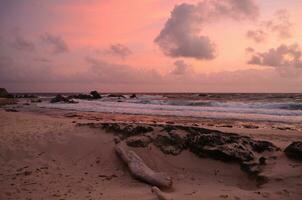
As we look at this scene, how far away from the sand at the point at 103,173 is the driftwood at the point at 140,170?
134mm

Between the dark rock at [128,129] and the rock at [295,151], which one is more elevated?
the dark rock at [128,129]

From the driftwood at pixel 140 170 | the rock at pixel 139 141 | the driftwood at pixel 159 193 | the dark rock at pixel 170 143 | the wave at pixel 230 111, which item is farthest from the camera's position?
the wave at pixel 230 111

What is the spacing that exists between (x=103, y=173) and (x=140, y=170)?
2.86 feet

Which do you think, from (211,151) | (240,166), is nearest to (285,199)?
(240,166)

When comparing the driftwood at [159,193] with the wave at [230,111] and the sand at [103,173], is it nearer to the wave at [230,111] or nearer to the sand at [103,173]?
the sand at [103,173]

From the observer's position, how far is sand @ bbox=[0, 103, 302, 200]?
16.9 feet

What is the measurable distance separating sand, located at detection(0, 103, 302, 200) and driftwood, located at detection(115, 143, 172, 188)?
0.44ft

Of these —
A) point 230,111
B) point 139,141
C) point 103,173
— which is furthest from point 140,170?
point 230,111

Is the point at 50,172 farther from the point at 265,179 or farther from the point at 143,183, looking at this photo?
the point at 265,179

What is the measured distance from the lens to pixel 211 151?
677cm

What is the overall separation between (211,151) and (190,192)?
1.70 m

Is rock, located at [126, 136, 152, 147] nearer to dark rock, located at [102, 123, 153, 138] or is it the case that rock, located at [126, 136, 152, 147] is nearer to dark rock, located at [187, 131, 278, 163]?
dark rock, located at [102, 123, 153, 138]

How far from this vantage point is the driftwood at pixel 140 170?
18.5 ft

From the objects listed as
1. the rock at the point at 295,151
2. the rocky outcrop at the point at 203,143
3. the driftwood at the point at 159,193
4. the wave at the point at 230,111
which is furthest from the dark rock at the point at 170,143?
the wave at the point at 230,111
